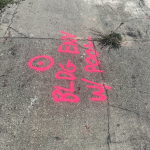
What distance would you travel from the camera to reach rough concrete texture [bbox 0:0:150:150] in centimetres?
234

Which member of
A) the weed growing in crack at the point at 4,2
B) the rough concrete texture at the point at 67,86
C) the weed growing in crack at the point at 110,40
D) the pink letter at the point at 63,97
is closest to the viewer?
the rough concrete texture at the point at 67,86

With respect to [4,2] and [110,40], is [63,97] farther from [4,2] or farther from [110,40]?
[4,2]

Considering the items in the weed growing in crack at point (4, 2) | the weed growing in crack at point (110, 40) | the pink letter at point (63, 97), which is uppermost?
the weed growing in crack at point (4, 2)

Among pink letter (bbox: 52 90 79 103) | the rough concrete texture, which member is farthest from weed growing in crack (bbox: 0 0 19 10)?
pink letter (bbox: 52 90 79 103)

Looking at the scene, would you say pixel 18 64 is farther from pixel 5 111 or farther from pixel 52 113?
pixel 52 113

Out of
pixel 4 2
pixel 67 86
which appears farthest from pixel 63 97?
pixel 4 2

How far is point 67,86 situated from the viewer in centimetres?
286

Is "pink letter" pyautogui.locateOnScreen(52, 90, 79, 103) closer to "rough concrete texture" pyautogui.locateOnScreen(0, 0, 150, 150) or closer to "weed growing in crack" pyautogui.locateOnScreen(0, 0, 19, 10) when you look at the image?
"rough concrete texture" pyautogui.locateOnScreen(0, 0, 150, 150)

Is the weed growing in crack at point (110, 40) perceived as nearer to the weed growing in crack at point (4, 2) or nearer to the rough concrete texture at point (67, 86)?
the rough concrete texture at point (67, 86)

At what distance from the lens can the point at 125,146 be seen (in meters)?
2.35

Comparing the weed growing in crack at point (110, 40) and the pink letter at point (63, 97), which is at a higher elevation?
the weed growing in crack at point (110, 40)

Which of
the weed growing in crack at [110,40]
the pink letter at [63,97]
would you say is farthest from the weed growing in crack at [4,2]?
the pink letter at [63,97]

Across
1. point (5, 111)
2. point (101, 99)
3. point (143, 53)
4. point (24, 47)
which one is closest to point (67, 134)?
point (101, 99)

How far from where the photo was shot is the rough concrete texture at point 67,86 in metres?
2.34
